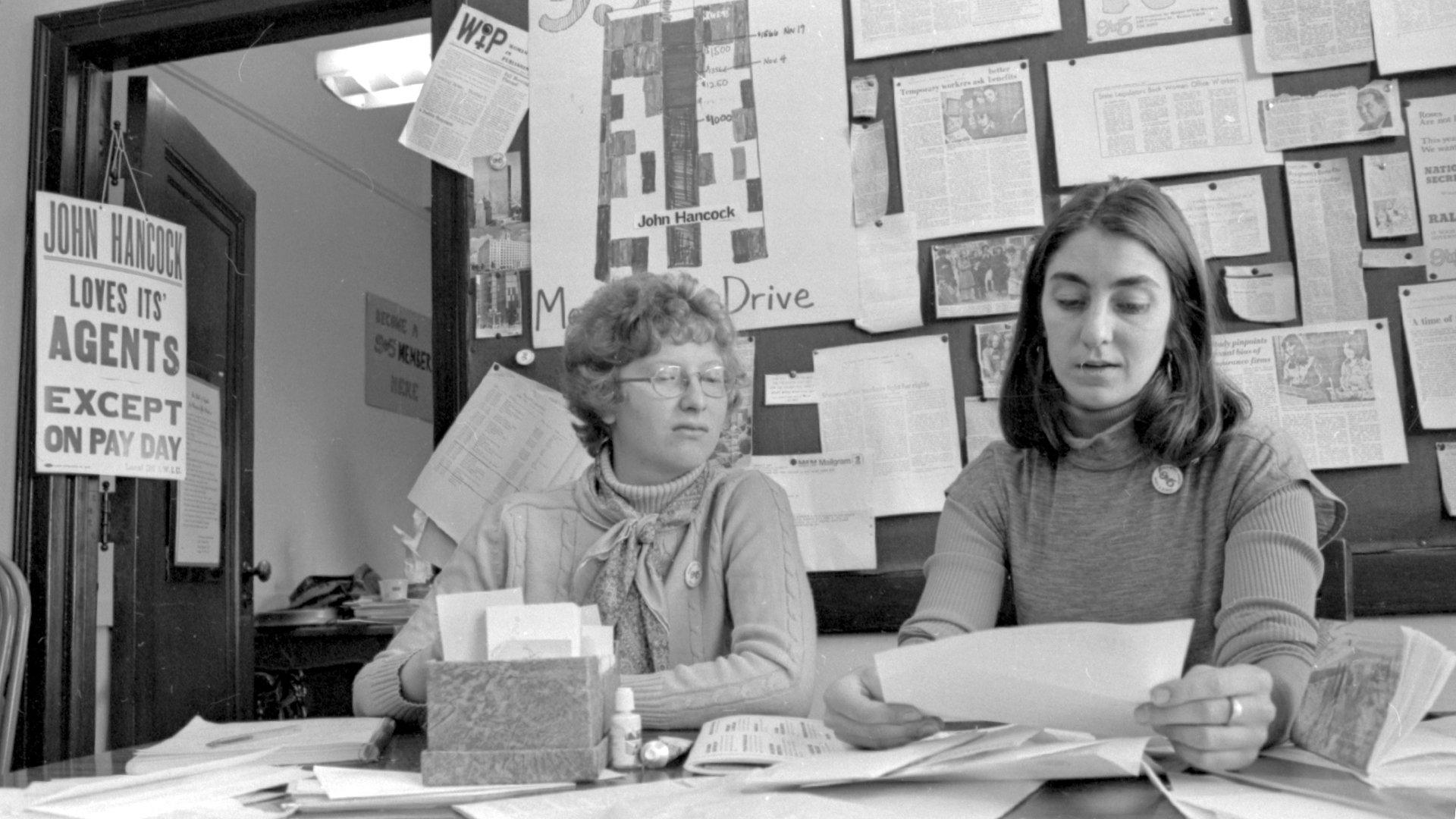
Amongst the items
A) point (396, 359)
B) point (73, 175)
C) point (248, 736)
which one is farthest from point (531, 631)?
point (396, 359)

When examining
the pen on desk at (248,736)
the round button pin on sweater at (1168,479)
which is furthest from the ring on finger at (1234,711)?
the pen on desk at (248,736)

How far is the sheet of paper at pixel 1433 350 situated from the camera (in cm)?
180

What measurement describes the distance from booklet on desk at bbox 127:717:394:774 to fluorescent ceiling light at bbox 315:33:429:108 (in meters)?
2.64

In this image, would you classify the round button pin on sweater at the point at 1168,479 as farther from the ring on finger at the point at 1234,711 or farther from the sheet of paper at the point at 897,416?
the sheet of paper at the point at 897,416

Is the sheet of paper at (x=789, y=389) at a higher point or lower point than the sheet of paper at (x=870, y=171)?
lower

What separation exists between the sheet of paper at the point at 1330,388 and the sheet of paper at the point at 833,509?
0.60m

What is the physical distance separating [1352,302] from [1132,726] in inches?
46.9

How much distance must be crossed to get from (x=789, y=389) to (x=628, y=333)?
424 mm

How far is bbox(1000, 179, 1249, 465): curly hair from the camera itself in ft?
4.31

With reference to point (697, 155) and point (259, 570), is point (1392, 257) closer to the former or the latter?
point (697, 155)

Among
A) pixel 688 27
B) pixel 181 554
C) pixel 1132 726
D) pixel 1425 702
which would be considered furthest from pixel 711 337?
pixel 181 554

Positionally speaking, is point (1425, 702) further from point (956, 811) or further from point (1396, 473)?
point (1396, 473)

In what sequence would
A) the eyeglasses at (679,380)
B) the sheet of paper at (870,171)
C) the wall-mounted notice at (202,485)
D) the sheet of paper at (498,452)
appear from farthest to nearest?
1. the wall-mounted notice at (202,485)
2. the sheet of paper at (498,452)
3. the sheet of paper at (870,171)
4. the eyeglasses at (679,380)

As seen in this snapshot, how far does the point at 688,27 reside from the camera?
221 centimetres
